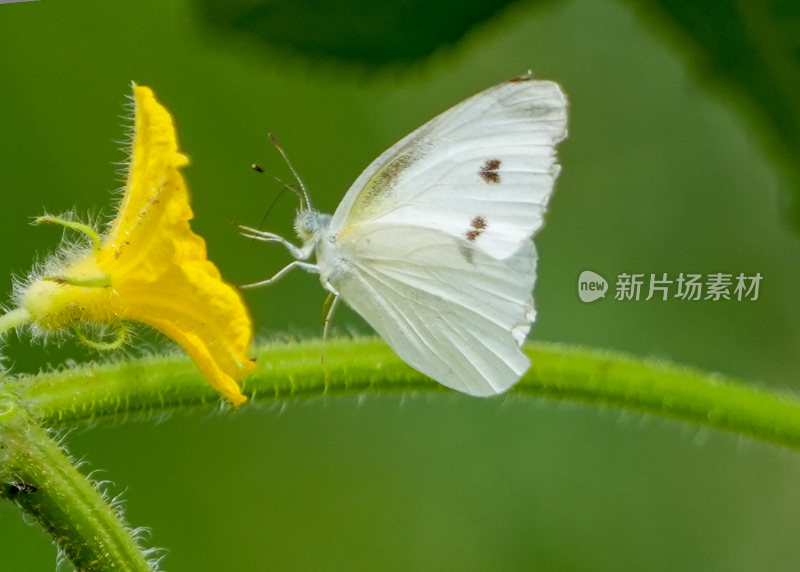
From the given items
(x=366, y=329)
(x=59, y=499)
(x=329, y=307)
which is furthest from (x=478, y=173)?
(x=366, y=329)

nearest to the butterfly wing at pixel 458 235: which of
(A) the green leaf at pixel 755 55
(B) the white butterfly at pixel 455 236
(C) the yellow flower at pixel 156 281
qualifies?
→ (B) the white butterfly at pixel 455 236

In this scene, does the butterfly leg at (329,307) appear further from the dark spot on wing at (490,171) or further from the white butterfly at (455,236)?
the dark spot on wing at (490,171)

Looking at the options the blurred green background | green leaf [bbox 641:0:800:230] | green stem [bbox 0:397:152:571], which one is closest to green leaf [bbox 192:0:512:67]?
green leaf [bbox 641:0:800:230]

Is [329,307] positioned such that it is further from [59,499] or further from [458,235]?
[59,499]

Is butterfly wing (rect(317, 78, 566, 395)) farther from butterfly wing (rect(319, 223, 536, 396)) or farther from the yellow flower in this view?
the yellow flower

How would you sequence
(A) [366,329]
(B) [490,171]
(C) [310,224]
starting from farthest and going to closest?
(A) [366,329] < (C) [310,224] < (B) [490,171]

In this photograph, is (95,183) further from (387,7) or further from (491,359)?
(387,7)
